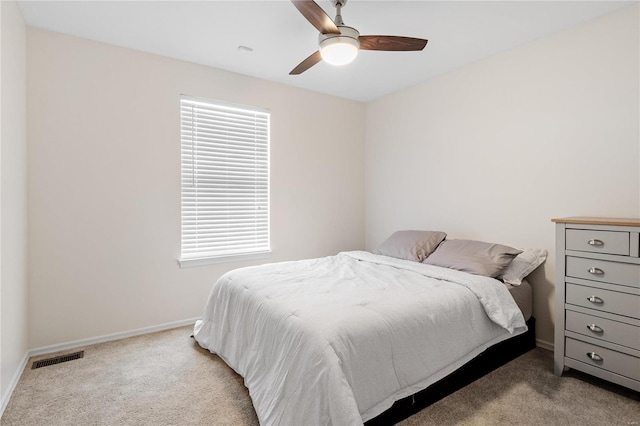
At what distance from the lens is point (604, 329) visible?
6.70 feet

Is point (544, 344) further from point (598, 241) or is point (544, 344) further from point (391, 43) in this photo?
point (391, 43)

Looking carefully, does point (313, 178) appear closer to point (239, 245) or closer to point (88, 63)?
point (239, 245)

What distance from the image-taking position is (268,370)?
5.76 feet

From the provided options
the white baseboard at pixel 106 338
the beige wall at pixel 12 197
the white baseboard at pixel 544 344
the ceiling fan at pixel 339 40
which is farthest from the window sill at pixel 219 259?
the white baseboard at pixel 544 344

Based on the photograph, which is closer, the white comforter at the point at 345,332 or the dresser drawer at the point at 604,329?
the white comforter at the point at 345,332

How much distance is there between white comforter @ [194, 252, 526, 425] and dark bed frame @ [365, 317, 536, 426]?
0.11 m

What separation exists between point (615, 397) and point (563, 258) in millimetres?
861

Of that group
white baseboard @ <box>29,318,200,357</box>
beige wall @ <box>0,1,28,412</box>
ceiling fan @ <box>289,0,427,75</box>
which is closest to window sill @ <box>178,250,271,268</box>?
white baseboard @ <box>29,318,200,357</box>

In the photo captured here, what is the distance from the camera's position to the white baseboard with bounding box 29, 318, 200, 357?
262 centimetres

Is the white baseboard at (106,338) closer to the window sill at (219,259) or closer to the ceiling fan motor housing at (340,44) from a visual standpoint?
the window sill at (219,259)

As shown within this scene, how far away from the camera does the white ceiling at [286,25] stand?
7.50ft

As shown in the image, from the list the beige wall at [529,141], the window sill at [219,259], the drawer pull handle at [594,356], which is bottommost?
the drawer pull handle at [594,356]

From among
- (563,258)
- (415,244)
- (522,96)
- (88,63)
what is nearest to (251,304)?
(415,244)

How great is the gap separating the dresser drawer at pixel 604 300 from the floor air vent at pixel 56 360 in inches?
144
